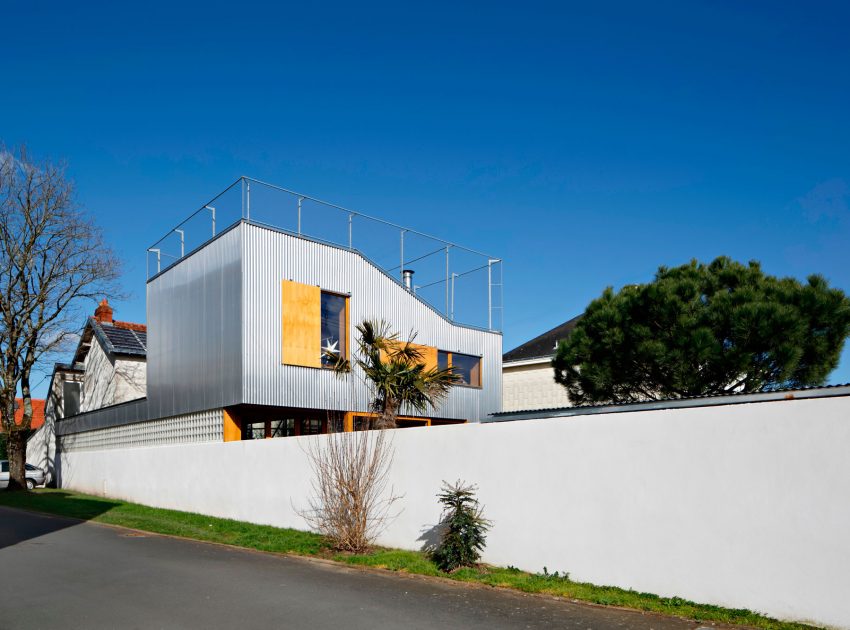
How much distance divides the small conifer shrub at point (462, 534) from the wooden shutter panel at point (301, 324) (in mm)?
10443

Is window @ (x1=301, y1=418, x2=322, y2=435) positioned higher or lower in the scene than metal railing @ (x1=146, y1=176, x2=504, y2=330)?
lower

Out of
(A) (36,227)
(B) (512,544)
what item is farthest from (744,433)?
(A) (36,227)

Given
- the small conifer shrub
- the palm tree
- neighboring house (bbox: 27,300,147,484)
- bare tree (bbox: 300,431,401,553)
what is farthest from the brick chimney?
the small conifer shrub

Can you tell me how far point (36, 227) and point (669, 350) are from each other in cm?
2357

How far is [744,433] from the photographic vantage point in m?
7.50

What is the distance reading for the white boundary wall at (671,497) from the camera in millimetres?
6863

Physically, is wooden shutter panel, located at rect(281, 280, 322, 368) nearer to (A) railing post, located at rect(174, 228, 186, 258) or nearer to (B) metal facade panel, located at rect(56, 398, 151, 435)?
(A) railing post, located at rect(174, 228, 186, 258)

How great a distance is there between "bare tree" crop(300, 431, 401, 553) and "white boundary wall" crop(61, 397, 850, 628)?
10.8 inches

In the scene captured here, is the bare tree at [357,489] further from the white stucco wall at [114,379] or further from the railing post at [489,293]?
the white stucco wall at [114,379]

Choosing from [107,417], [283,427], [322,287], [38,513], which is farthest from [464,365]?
[38,513]

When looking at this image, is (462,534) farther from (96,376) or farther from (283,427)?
(96,376)

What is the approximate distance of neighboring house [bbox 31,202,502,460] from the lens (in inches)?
750

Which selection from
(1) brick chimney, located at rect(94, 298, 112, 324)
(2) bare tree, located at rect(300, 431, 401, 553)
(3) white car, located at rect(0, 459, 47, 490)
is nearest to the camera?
(2) bare tree, located at rect(300, 431, 401, 553)

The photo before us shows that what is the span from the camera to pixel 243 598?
27.3 ft
